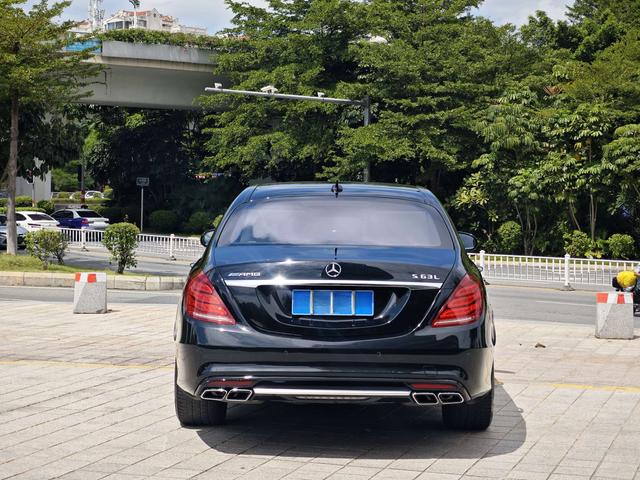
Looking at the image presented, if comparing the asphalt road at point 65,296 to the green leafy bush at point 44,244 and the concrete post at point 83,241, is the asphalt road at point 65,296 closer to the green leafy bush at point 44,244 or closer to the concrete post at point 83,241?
the green leafy bush at point 44,244

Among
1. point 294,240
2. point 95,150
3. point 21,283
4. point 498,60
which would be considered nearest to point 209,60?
point 498,60

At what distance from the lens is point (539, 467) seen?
595 cm

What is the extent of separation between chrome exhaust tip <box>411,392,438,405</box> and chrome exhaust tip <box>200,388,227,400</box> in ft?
3.55

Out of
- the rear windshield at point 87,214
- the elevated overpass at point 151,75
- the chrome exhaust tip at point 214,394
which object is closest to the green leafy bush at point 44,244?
the chrome exhaust tip at point 214,394

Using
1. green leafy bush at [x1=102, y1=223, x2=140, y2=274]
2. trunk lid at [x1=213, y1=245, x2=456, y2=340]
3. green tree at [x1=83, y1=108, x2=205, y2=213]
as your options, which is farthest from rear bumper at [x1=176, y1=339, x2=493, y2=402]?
green tree at [x1=83, y1=108, x2=205, y2=213]

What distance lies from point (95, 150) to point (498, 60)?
29.9 meters

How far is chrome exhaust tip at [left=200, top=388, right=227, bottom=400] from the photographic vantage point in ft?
19.9

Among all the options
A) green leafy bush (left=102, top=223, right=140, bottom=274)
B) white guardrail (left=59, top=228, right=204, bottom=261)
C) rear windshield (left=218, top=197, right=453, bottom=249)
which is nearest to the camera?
rear windshield (left=218, top=197, right=453, bottom=249)

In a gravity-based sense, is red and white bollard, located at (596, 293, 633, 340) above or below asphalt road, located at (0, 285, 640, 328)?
above

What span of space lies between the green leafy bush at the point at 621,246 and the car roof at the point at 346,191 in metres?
29.2

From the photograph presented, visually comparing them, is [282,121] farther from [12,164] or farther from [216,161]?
[12,164]

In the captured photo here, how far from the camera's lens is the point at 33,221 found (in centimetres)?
4166

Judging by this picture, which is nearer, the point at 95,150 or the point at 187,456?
the point at 187,456

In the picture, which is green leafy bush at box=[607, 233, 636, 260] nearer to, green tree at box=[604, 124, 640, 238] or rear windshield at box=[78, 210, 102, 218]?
green tree at box=[604, 124, 640, 238]
